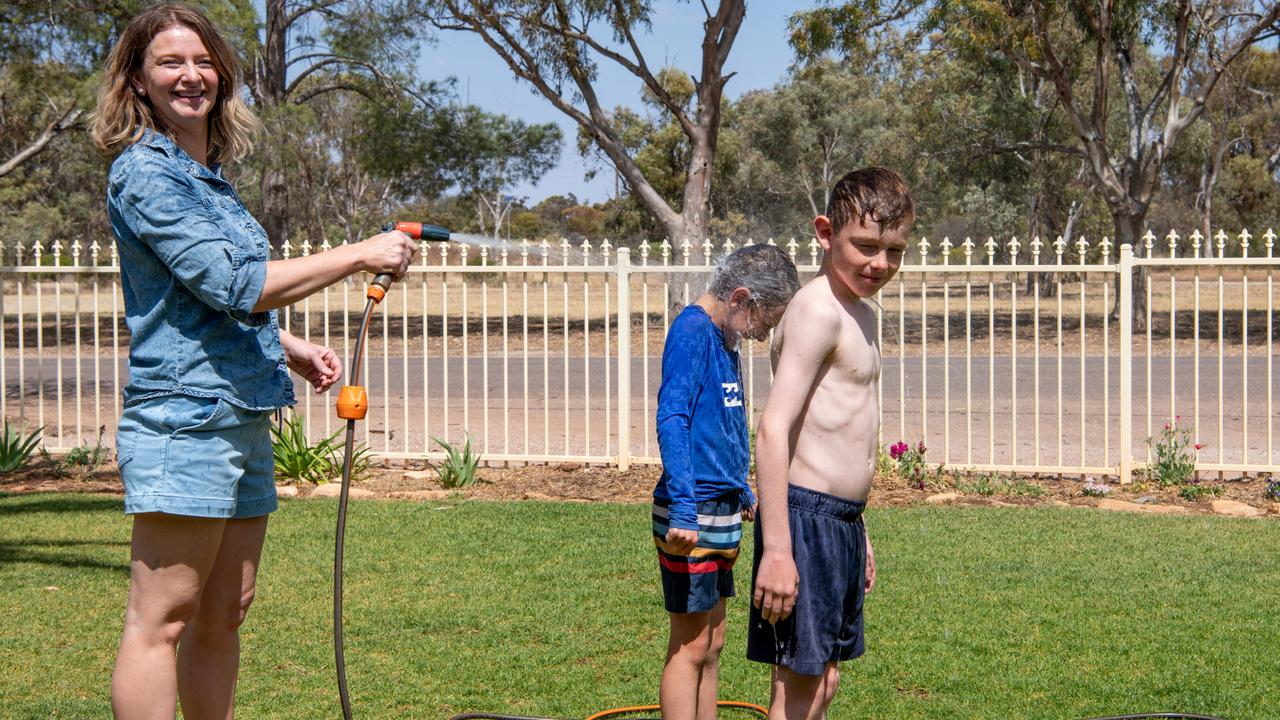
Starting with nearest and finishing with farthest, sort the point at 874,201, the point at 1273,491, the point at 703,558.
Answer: the point at 874,201, the point at 703,558, the point at 1273,491

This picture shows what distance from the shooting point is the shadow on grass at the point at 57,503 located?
7723 millimetres

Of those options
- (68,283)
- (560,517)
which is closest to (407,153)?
(560,517)

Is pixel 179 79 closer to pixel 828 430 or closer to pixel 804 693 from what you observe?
pixel 828 430

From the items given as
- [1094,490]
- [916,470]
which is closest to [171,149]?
[916,470]

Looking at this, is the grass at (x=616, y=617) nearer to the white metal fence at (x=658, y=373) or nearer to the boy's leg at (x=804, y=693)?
the boy's leg at (x=804, y=693)

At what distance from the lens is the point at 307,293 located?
8.52ft

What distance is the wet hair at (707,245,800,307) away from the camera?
345cm

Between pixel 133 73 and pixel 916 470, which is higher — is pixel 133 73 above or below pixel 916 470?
above

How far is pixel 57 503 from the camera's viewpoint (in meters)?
7.91

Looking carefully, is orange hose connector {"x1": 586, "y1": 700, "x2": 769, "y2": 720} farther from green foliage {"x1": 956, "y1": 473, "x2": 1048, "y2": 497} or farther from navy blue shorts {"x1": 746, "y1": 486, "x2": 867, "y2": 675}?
green foliage {"x1": 956, "y1": 473, "x2": 1048, "y2": 497}

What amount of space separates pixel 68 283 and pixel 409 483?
44144 mm

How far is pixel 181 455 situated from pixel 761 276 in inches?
63.8

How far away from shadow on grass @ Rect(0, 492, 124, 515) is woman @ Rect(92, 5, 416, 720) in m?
5.40

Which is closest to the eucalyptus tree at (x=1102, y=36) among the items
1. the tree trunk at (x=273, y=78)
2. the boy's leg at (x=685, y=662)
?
the tree trunk at (x=273, y=78)
